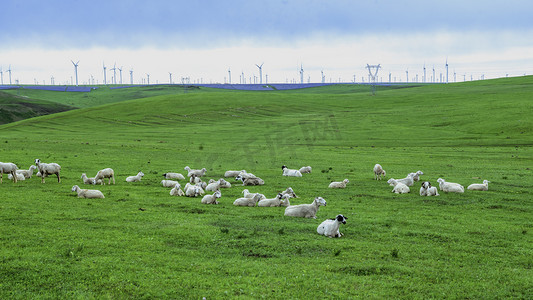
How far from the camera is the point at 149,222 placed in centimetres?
1728

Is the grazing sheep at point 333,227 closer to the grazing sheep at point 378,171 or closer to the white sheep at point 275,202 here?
the white sheep at point 275,202

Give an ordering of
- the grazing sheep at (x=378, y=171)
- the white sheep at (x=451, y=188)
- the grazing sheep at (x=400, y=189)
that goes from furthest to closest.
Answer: the grazing sheep at (x=378, y=171), the grazing sheep at (x=400, y=189), the white sheep at (x=451, y=188)

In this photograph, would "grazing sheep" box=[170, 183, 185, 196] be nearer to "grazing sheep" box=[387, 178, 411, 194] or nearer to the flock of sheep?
the flock of sheep

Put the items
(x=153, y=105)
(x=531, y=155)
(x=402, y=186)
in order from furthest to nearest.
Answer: (x=153, y=105) → (x=531, y=155) → (x=402, y=186)

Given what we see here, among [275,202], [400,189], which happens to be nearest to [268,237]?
[275,202]

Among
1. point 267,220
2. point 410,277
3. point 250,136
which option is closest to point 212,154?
point 250,136

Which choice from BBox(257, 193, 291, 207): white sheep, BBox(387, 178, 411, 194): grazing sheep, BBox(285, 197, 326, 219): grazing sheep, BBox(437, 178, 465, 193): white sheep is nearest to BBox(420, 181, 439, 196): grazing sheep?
BBox(387, 178, 411, 194): grazing sheep

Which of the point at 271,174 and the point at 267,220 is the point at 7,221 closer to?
the point at 267,220

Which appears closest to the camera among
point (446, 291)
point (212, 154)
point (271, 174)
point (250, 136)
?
point (446, 291)

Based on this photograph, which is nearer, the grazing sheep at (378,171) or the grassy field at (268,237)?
the grassy field at (268,237)

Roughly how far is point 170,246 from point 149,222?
342cm

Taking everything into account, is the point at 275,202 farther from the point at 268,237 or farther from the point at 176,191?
the point at 268,237

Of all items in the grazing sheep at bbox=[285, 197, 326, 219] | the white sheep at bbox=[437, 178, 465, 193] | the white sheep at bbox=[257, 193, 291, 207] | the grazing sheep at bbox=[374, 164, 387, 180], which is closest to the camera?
the grazing sheep at bbox=[285, 197, 326, 219]

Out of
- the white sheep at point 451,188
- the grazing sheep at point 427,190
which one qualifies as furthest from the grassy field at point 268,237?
the white sheep at point 451,188
